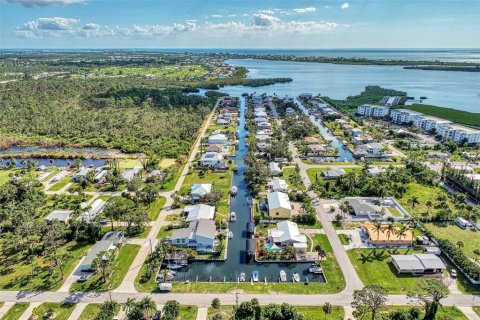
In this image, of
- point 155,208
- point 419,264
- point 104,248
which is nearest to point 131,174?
point 155,208

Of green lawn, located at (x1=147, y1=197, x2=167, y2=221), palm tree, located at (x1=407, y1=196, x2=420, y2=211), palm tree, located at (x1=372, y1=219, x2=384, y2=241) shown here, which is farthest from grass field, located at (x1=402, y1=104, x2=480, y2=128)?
green lawn, located at (x1=147, y1=197, x2=167, y2=221)

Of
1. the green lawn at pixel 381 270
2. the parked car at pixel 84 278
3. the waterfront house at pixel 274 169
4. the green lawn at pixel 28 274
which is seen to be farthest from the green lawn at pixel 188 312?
the waterfront house at pixel 274 169

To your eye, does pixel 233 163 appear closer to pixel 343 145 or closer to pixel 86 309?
pixel 343 145

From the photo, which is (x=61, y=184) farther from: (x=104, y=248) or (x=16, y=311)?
(x=16, y=311)

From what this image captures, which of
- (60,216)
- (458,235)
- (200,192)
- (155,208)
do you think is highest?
(200,192)

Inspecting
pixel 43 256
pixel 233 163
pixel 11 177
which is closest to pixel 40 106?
pixel 11 177

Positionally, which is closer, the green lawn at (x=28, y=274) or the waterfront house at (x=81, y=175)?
the green lawn at (x=28, y=274)

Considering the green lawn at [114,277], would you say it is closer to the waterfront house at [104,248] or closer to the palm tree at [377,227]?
the waterfront house at [104,248]
